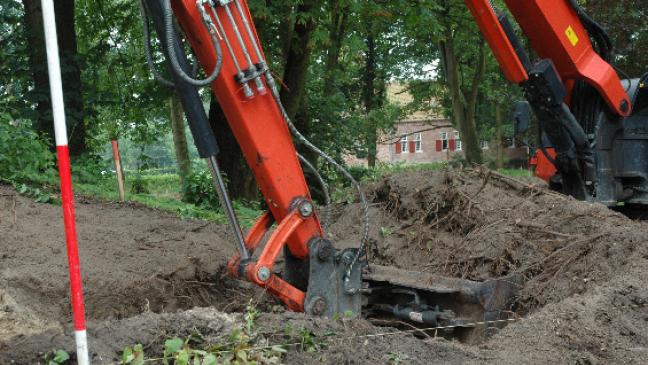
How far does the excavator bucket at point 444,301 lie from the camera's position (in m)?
4.99

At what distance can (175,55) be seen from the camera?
4484 millimetres

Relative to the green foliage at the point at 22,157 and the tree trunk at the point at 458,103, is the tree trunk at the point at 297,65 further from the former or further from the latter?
the tree trunk at the point at 458,103

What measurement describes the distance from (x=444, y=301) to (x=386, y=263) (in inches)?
52.0

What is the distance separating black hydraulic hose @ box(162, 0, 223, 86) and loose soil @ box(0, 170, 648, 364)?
1.34 metres

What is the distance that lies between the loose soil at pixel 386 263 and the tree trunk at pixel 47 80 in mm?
2990

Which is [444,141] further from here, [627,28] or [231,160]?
[231,160]

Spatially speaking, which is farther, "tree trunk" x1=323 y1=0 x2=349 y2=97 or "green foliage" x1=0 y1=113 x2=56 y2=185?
"tree trunk" x1=323 y1=0 x2=349 y2=97

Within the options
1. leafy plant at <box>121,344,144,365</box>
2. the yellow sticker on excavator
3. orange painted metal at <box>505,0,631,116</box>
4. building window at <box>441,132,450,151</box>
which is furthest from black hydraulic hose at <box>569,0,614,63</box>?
building window at <box>441,132,450,151</box>

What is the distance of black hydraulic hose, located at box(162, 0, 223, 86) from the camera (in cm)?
439

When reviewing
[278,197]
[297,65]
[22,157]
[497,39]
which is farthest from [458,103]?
[278,197]

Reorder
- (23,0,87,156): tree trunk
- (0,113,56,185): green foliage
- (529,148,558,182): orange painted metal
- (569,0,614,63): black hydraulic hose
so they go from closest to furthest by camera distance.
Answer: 1. (569,0,614,63): black hydraulic hose
2. (0,113,56,185): green foliage
3. (529,148,558,182): orange painted metal
4. (23,0,87,156): tree trunk

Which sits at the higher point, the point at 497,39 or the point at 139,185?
the point at 497,39

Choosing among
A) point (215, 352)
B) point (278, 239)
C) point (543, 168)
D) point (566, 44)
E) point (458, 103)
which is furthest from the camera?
point (458, 103)

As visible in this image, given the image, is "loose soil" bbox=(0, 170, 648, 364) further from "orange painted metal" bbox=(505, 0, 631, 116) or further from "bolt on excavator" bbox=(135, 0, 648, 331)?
"orange painted metal" bbox=(505, 0, 631, 116)
